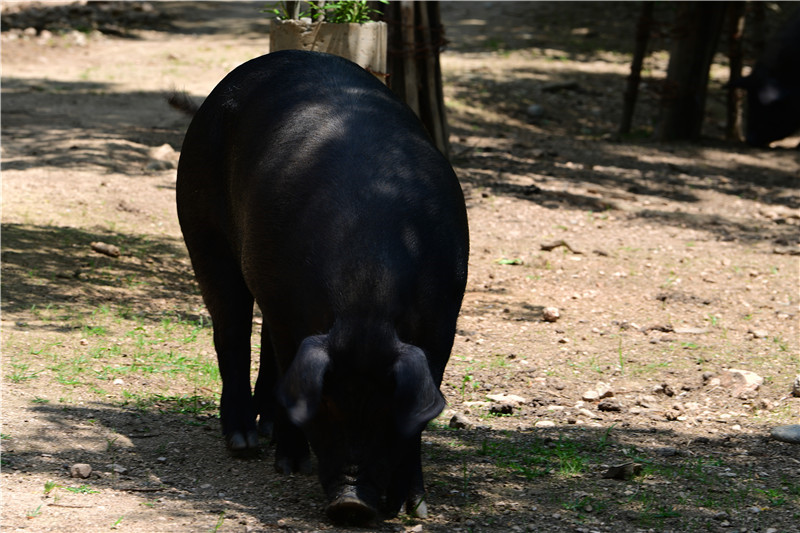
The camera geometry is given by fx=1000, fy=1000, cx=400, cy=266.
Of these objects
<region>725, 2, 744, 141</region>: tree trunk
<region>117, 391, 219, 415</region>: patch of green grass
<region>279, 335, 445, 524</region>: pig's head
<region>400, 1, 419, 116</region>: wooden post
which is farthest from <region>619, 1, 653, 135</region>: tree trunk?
<region>279, 335, 445, 524</region>: pig's head

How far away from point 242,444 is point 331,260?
1363 millimetres

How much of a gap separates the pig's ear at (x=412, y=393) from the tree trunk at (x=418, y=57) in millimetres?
6412

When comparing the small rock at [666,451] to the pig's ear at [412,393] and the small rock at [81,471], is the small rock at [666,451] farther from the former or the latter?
the small rock at [81,471]

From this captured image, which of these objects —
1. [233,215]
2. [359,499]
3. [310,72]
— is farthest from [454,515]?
[310,72]

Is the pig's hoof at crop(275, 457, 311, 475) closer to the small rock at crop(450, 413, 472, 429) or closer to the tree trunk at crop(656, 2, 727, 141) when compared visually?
the small rock at crop(450, 413, 472, 429)

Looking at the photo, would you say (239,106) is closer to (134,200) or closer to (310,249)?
(310,249)

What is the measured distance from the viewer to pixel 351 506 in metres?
3.55

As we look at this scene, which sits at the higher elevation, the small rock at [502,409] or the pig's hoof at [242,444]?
the pig's hoof at [242,444]

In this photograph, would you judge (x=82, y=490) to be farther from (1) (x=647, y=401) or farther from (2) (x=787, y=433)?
(2) (x=787, y=433)

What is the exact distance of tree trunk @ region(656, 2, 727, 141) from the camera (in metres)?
12.4

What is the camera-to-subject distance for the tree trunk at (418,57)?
978 centimetres

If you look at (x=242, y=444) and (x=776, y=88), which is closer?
(x=242, y=444)

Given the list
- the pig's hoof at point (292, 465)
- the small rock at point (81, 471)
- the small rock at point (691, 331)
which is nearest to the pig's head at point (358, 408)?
the pig's hoof at point (292, 465)

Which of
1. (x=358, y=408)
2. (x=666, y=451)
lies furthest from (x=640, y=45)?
(x=358, y=408)
